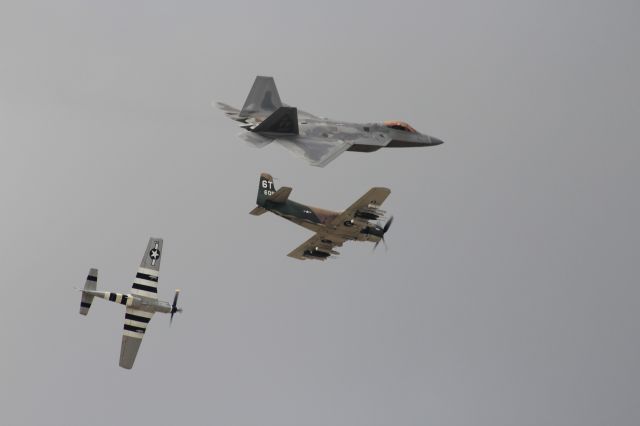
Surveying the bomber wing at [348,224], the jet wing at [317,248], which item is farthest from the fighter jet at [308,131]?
the jet wing at [317,248]

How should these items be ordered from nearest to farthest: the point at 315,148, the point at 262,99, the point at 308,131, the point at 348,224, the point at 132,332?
the point at 315,148
the point at 308,131
the point at 348,224
the point at 132,332
the point at 262,99

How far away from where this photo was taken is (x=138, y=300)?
97.9 m

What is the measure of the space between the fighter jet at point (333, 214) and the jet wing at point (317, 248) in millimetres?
660

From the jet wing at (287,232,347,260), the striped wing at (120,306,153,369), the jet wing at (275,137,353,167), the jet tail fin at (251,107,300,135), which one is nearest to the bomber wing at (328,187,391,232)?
the jet wing at (287,232,347,260)

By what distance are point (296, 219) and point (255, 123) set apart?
7487mm

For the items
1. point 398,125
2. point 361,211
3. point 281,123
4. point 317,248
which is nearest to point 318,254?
point 317,248

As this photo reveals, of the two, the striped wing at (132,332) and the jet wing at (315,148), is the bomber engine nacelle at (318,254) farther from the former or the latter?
the striped wing at (132,332)

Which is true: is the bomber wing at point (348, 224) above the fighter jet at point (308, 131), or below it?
below

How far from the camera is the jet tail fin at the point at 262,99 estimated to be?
333 feet

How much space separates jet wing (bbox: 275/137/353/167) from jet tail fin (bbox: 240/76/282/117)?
10.8 m

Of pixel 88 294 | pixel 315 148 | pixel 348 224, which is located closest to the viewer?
→ pixel 315 148

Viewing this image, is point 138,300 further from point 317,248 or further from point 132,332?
point 317,248

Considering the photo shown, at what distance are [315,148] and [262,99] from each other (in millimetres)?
13906

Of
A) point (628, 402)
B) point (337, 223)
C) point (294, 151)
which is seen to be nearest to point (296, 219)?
point (337, 223)
